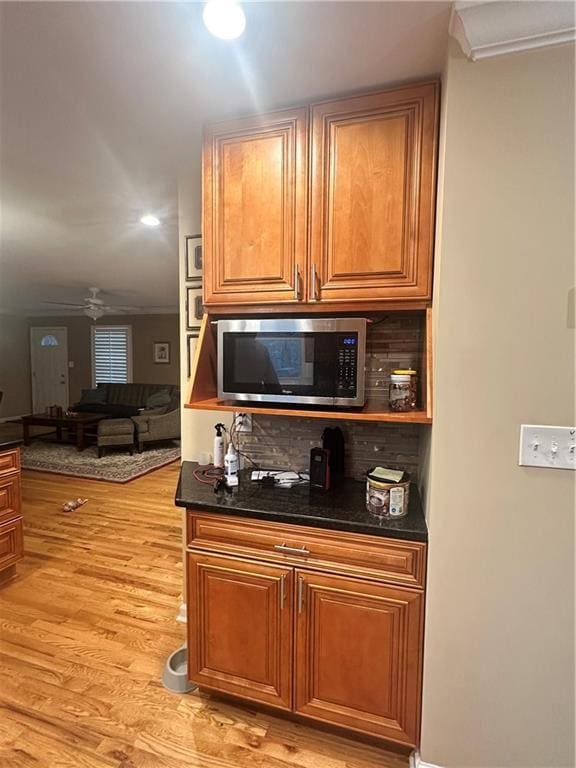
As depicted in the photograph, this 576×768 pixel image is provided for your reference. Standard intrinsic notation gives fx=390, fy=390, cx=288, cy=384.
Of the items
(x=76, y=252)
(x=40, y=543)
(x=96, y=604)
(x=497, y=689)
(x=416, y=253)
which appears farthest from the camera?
(x=76, y=252)

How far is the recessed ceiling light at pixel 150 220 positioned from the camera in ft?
9.32

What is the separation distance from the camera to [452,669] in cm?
131

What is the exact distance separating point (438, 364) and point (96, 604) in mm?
2465

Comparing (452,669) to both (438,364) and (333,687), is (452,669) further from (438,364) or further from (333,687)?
(438,364)

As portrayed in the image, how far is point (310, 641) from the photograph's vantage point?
58.2 inches

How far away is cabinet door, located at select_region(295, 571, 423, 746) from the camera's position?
54.2 inches

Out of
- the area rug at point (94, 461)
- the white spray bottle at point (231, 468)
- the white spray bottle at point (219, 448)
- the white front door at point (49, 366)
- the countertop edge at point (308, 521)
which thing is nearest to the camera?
the countertop edge at point (308, 521)

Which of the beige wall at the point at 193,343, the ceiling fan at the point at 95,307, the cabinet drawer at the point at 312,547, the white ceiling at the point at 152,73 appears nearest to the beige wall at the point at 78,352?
the ceiling fan at the point at 95,307

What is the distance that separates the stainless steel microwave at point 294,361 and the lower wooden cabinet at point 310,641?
0.66 m

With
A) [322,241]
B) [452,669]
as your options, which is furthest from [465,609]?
[322,241]

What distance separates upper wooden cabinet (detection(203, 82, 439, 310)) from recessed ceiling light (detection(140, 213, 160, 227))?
1.36m

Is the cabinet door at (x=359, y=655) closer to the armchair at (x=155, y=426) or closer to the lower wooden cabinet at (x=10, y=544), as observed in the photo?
the lower wooden cabinet at (x=10, y=544)

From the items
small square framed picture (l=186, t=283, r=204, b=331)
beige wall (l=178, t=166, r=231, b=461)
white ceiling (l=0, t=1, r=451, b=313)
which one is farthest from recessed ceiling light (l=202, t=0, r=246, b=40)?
small square framed picture (l=186, t=283, r=204, b=331)

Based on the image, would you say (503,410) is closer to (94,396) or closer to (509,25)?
(509,25)
